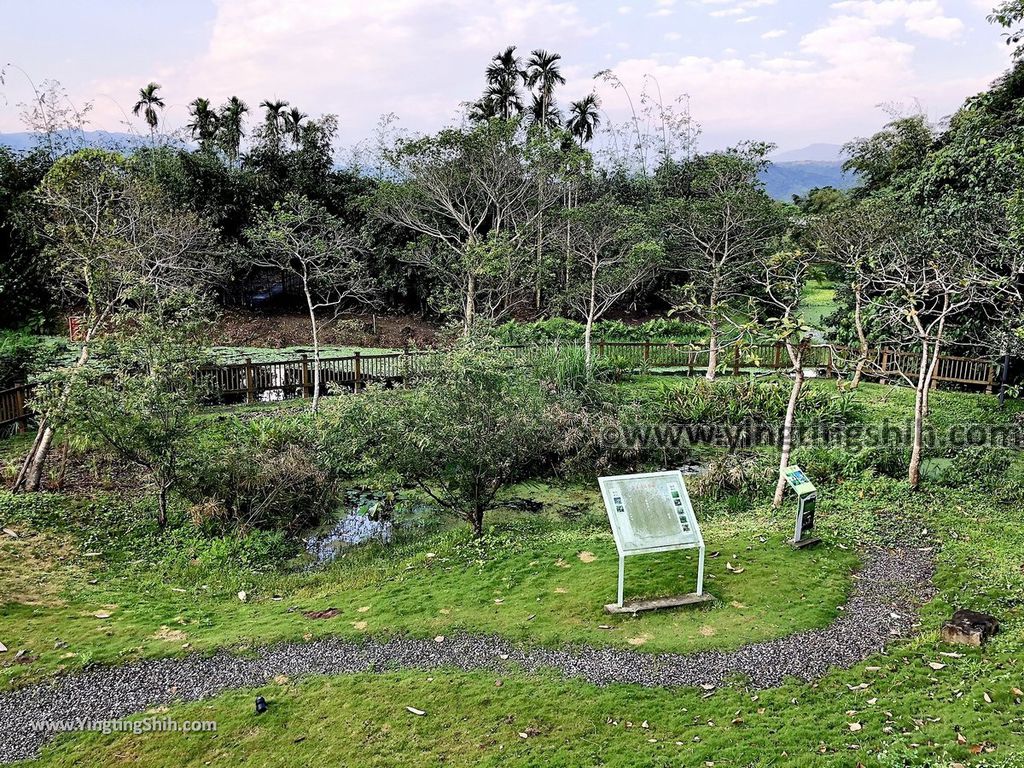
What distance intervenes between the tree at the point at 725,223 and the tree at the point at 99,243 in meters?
13.9

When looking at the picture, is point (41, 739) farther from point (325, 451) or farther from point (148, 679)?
point (325, 451)

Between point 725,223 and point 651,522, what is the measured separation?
14918 millimetres

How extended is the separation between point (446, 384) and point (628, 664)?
438 cm

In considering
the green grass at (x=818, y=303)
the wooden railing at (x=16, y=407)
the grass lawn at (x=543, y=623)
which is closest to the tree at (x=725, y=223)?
the green grass at (x=818, y=303)

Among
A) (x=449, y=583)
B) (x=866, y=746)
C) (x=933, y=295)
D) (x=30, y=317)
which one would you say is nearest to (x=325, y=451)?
(x=449, y=583)

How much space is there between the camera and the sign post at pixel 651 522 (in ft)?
20.8

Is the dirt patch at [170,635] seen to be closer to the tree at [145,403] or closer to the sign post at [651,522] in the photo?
the tree at [145,403]

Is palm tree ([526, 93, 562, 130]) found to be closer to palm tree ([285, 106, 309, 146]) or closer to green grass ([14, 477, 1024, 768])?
palm tree ([285, 106, 309, 146])

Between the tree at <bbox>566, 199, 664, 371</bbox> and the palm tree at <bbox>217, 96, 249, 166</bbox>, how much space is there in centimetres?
1433

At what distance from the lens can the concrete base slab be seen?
6363mm

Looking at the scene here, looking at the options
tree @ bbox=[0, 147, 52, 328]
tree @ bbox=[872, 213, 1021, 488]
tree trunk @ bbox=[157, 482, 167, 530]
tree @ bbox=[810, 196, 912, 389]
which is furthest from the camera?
tree @ bbox=[0, 147, 52, 328]

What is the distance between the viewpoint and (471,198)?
21188mm

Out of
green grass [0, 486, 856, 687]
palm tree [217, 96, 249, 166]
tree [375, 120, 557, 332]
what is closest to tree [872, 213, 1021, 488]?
green grass [0, 486, 856, 687]

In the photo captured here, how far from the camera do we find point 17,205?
20.4m
